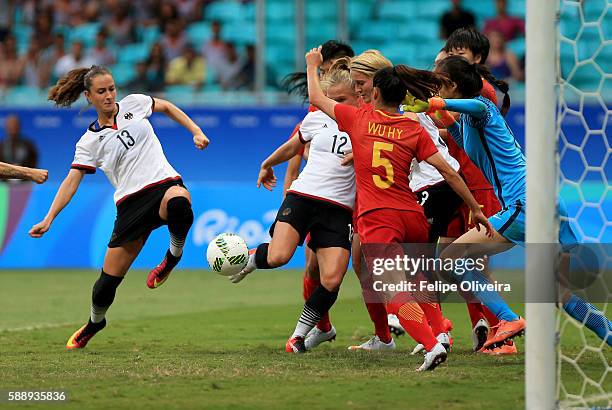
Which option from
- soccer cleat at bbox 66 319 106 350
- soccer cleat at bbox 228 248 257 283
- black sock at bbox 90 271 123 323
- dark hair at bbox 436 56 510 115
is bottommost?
soccer cleat at bbox 66 319 106 350

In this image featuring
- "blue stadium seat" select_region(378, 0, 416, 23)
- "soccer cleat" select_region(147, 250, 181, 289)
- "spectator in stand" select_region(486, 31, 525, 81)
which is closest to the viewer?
"soccer cleat" select_region(147, 250, 181, 289)

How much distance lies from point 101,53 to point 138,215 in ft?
36.4

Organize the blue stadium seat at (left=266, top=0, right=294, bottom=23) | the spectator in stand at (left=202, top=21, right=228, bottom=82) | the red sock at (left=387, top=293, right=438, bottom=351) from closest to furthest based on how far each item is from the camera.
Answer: the red sock at (left=387, top=293, right=438, bottom=351)
the spectator in stand at (left=202, top=21, right=228, bottom=82)
the blue stadium seat at (left=266, top=0, right=294, bottom=23)

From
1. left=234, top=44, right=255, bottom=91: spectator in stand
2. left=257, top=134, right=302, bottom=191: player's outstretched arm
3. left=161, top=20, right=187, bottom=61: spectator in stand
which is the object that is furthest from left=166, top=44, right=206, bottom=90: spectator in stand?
left=257, top=134, right=302, bottom=191: player's outstretched arm

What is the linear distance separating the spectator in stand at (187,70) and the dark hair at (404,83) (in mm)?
11178

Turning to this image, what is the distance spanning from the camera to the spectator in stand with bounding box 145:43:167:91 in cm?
1796

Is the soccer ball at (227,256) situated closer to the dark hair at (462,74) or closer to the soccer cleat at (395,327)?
the soccer cleat at (395,327)

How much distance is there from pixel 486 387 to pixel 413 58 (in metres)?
12.5

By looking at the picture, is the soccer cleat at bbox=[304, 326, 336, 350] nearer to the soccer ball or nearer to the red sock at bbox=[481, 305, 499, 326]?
the soccer ball

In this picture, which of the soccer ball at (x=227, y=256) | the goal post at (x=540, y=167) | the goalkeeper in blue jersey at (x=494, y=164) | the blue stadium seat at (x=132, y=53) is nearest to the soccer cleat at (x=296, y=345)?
the soccer ball at (x=227, y=256)

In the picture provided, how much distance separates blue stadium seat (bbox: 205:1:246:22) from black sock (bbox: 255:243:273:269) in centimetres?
1143

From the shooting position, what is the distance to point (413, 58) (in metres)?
18.2

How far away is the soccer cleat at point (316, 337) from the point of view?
813 cm

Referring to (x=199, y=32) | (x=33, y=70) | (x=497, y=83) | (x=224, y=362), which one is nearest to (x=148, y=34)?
(x=199, y=32)
